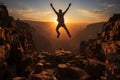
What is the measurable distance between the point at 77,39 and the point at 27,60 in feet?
477

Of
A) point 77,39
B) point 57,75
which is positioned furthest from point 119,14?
point 77,39

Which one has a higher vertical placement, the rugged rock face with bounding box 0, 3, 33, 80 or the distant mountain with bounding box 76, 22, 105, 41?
the distant mountain with bounding box 76, 22, 105, 41

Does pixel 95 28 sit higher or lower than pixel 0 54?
higher

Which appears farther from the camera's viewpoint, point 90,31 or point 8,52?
point 90,31

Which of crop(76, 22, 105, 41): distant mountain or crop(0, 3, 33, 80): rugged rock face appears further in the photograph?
crop(76, 22, 105, 41): distant mountain

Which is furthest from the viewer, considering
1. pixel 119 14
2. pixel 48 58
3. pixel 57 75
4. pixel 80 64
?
pixel 119 14

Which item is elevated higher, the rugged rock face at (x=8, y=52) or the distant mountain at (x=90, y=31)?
the distant mountain at (x=90, y=31)

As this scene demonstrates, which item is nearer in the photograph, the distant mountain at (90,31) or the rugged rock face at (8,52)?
the rugged rock face at (8,52)

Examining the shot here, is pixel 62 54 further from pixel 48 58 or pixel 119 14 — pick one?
pixel 119 14

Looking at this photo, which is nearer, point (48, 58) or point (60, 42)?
point (48, 58)

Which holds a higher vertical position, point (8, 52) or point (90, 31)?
point (90, 31)

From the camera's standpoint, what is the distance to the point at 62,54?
26484mm

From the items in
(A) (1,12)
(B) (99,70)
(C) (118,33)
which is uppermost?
(A) (1,12)

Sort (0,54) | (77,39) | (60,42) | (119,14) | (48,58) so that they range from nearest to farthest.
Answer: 1. (48,58)
2. (0,54)
3. (119,14)
4. (60,42)
5. (77,39)
